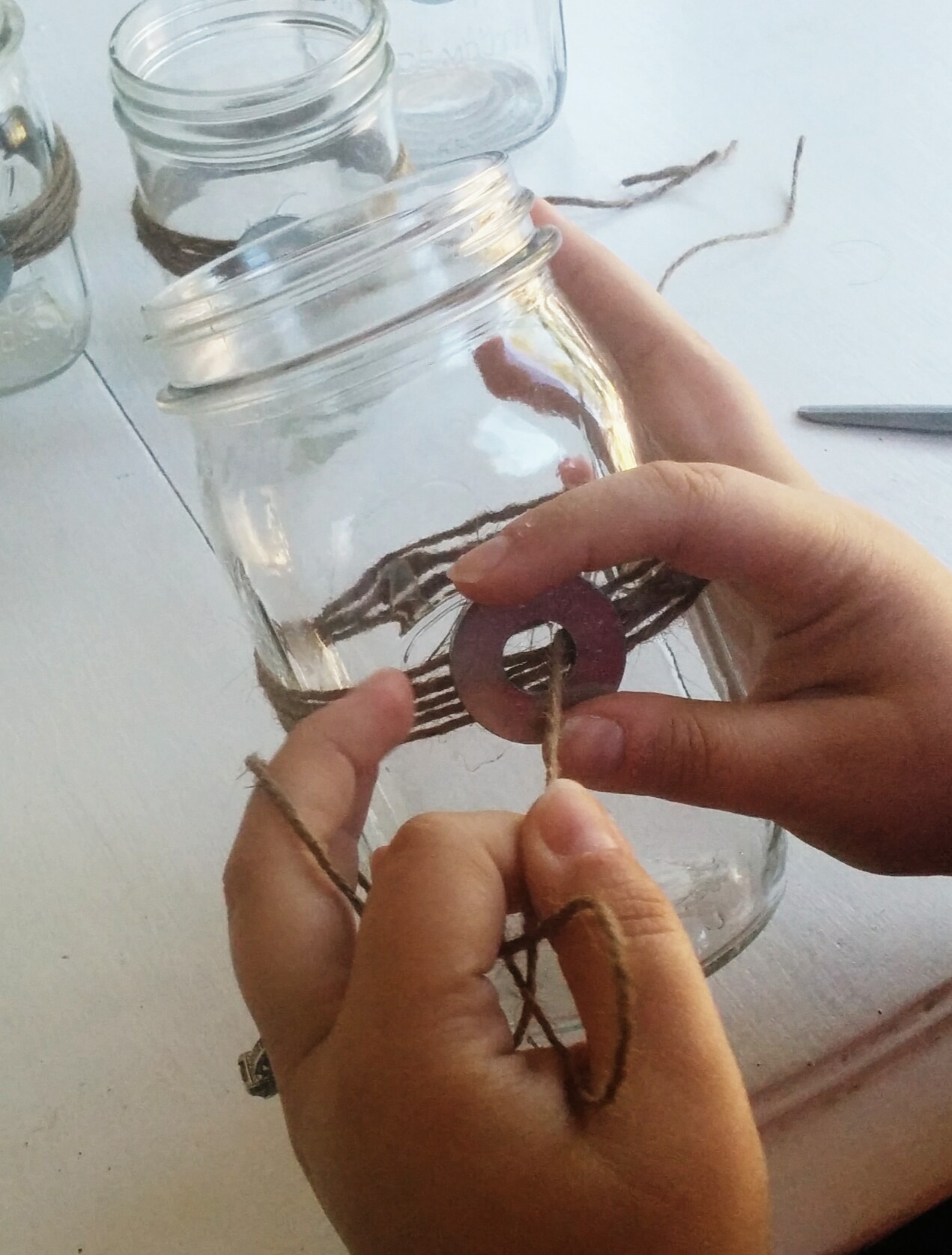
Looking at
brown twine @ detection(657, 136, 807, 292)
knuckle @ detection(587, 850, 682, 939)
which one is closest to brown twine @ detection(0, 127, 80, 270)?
brown twine @ detection(657, 136, 807, 292)

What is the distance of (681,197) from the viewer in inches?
23.4

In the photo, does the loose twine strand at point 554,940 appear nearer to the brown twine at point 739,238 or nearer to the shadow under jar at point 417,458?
the shadow under jar at point 417,458

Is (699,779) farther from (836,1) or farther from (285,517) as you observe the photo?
(836,1)

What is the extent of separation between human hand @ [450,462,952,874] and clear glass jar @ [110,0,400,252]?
250 mm

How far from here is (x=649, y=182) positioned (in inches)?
23.6

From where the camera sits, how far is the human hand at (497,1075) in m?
0.22

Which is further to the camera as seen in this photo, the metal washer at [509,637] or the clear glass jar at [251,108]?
the clear glass jar at [251,108]

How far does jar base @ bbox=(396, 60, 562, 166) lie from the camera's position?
62 cm

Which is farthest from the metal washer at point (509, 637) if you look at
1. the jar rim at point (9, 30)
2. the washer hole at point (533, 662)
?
the jar rim at point (9, 30)

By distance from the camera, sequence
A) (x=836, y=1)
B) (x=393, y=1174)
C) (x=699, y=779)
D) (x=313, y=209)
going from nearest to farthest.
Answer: (x=393, y=1174)
(x=699, y=779)
(x=313, y=209)
(x=836, y=1)

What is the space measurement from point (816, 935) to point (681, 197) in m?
0.41

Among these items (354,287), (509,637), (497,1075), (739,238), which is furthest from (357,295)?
(739,238)

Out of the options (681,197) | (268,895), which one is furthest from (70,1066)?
(681,197)

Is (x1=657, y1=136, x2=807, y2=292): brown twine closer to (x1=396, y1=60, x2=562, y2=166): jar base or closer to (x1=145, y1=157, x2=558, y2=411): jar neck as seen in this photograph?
(x1=396, y1=60, x2=562, y2=166): jar base
